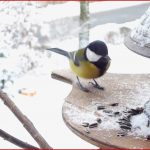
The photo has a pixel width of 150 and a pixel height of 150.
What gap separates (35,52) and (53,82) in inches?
10.5

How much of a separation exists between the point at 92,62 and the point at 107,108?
7.1 inches

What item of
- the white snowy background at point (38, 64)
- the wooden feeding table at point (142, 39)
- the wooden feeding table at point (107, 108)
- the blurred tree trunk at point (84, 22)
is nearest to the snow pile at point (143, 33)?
the wooden feeding table at point (142, 39)

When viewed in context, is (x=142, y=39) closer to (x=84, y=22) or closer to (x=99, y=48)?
(x=99, y=48)

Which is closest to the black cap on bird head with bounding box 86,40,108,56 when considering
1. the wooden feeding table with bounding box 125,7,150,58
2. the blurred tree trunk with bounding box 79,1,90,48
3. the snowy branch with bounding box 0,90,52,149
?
the wooden feeding table with bounding box 125,7,150,58

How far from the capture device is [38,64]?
315 cm

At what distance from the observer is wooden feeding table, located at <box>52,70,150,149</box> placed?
0.99 metres

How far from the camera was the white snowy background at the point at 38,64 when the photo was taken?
243cm

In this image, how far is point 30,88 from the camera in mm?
2969

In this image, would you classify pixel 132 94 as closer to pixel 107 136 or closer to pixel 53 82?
pixel 107 136

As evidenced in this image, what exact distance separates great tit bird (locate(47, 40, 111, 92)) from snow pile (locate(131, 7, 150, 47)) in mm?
271

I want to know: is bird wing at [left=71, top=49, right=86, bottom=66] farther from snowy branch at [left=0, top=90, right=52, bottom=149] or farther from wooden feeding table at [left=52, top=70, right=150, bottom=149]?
snowy branch at [left=0, top=90, right=52, bottom=149]

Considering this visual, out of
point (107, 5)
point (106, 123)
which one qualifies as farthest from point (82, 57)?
point (107, 5)

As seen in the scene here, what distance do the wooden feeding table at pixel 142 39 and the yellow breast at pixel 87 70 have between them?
30 centimetres

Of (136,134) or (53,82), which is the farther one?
(53,82)
